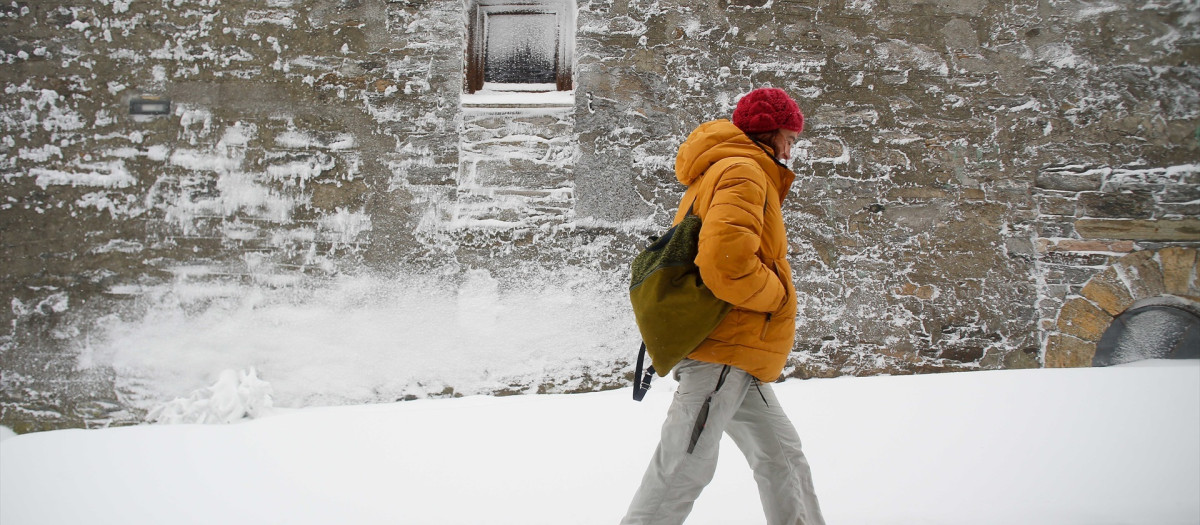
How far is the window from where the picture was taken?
3568mm

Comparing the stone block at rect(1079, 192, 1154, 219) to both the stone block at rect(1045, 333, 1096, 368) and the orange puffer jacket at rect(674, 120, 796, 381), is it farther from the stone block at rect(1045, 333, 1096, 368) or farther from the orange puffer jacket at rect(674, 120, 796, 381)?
the orange puffer jacket at rect(674, 120, 796, 381)

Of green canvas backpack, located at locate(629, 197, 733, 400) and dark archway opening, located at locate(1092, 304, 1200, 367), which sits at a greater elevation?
green canvas backpack, located at locate(629, 197, 733, 400)

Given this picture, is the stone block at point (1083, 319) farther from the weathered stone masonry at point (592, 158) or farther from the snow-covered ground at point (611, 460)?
the snow-covered ground at point (611, 460)

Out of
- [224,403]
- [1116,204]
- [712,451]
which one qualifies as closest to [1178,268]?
[1116,204]


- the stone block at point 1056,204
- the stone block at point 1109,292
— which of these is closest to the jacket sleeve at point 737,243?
the stone block at point 1056,204

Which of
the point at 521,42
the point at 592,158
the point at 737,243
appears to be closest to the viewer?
the point at 737,243

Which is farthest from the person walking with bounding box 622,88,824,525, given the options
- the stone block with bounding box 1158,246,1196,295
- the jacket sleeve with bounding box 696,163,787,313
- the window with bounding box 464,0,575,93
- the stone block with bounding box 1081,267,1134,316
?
the stone block with bounding box 1158,246,1196,295

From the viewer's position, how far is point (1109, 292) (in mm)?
3311

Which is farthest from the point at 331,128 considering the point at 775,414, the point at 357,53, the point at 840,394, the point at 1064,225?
the point at 1064,225

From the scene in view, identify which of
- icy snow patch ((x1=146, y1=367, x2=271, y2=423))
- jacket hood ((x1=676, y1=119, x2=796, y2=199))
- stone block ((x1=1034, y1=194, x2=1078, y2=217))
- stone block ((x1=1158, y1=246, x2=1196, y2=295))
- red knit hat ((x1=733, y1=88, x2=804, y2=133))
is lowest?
icy snow patch ((x1=146, y1=367, x2=271, y2=423))

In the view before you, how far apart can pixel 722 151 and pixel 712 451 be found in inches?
31.4

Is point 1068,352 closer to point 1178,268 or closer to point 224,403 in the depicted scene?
point 1178,268

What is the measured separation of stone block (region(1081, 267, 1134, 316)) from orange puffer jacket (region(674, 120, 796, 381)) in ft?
9.06

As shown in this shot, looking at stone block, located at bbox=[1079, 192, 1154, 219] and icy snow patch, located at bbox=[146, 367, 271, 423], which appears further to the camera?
stone block, located at bbox=[1079, 192, 1154, 219]
